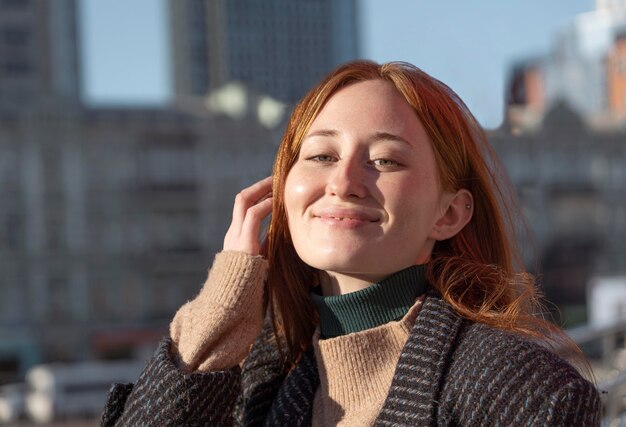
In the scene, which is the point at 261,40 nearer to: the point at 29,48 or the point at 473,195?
→ the point at 29,48

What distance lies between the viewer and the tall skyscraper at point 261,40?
8350cm

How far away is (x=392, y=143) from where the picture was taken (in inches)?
75.1

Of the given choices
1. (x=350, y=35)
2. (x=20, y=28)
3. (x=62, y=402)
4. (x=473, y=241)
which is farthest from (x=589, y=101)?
(x=473, y=241)

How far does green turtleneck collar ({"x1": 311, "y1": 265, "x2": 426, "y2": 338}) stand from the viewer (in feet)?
6.28

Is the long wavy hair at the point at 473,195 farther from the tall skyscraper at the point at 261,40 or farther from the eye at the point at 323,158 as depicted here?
the tall skyscraper at the point at 261,40

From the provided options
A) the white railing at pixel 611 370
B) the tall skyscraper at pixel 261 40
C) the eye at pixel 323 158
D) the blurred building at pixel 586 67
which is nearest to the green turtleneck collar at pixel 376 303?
the eye at pixel 323 158

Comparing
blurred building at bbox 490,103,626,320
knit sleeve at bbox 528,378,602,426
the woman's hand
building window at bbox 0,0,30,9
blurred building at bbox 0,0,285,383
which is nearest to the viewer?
knit sleeve at bbox 528,378,602,426

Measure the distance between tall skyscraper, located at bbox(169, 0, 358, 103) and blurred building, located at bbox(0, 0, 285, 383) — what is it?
43805 mm

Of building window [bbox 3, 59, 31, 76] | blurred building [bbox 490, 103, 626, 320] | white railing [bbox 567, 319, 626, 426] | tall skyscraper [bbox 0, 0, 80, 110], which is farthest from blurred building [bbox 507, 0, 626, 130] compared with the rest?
white railing [bbox 567, 319, 626, 426]

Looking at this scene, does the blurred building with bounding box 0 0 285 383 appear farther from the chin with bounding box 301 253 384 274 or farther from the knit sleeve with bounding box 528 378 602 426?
the knit sleeve with bounding box 528 378 602 426

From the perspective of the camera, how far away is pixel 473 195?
6.66 feet

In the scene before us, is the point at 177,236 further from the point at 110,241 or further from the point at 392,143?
the point at 392,143

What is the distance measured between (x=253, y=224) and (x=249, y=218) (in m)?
0.02

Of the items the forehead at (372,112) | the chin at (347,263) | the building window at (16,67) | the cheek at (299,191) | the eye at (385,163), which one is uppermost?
the building window at (16,67)
